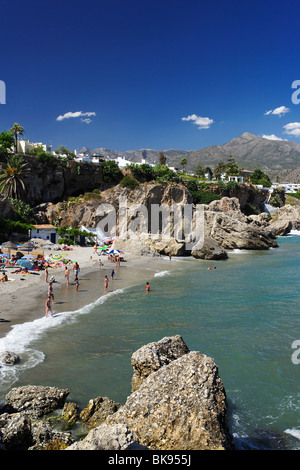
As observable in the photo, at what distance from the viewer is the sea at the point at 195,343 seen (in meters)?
10.3

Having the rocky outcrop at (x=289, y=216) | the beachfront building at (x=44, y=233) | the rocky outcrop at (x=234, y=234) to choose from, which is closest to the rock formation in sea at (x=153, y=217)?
the rocky outcrop at (x=234, y=234)

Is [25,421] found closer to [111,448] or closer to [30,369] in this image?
[111,448]

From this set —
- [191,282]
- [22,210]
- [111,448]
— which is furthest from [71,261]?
[111,448]

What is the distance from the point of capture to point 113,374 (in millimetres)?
11953

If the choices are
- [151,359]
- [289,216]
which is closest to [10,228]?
[151,359]

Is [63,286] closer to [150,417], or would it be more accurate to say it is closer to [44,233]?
[150,417]

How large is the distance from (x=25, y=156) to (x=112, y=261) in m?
33.0

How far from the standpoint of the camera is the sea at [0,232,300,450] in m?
10.3

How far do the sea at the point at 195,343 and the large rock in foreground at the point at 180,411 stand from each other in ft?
6.39

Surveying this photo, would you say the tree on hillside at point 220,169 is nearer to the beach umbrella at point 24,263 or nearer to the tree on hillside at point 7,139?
the tree on hillside at point 7,139

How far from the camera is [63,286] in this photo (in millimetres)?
25906

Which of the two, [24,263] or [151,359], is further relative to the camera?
[24,263]

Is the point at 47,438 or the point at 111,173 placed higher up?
the point at 111,173

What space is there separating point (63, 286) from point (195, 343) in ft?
47.6
